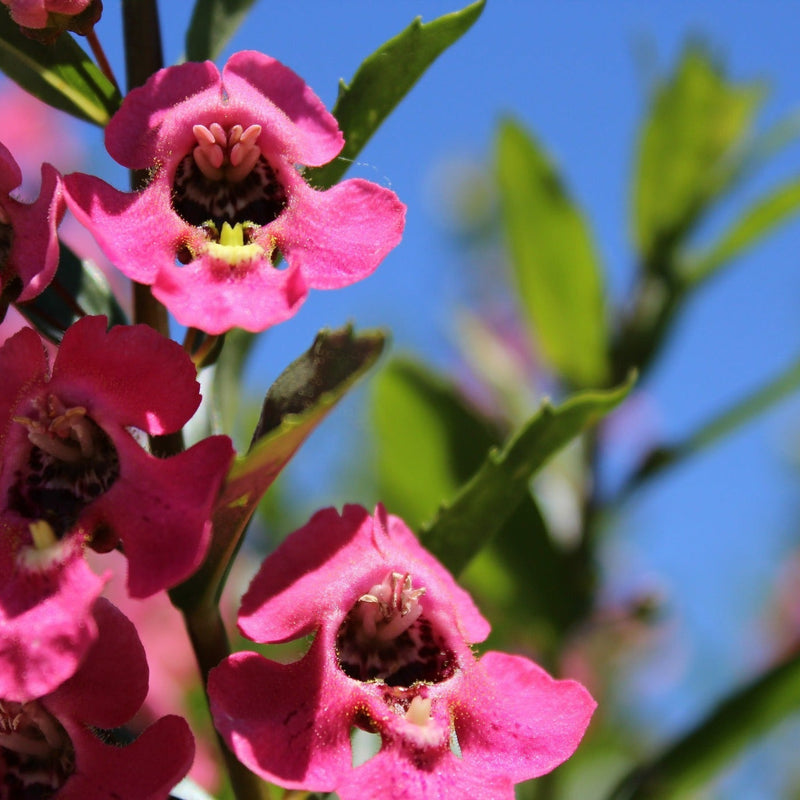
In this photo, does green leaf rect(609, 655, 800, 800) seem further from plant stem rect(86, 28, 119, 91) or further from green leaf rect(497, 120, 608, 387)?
plant stem rect(86, 28, 119, 91)

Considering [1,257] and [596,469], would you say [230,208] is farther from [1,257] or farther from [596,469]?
[596,469]

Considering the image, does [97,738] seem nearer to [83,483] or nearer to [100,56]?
[83,483]

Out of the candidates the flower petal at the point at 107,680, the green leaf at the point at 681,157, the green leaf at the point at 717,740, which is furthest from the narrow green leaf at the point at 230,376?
the green leaf at the point at 681,157

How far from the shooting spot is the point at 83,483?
3.89ft

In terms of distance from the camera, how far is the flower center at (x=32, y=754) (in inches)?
46.3

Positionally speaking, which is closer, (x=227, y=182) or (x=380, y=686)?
(x=380, y=686)

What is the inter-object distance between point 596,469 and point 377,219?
1.25 m

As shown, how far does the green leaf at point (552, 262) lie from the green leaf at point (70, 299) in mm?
1210

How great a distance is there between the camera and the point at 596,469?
2326 mm

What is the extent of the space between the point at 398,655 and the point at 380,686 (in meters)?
0.09

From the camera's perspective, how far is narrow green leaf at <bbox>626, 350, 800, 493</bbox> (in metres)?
2.16

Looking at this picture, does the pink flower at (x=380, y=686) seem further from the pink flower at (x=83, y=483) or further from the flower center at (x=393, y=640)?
the pink flower at (x=83, y=483)

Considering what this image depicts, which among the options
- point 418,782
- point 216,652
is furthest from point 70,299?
point 418,782

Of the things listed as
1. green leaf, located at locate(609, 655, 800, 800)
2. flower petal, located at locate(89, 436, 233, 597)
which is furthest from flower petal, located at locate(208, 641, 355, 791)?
green leaf, located at locate(609, 655, 800, 800)
